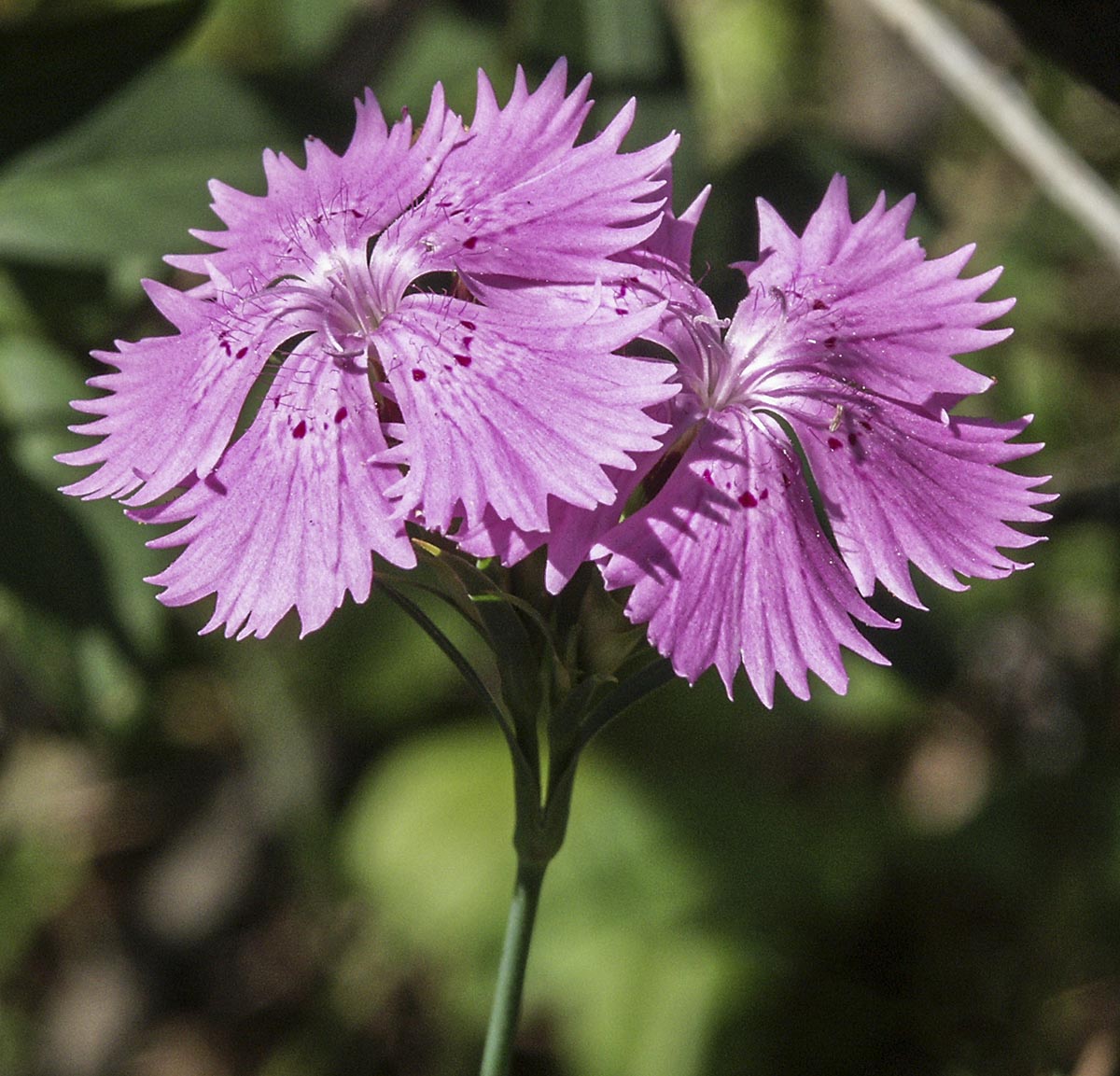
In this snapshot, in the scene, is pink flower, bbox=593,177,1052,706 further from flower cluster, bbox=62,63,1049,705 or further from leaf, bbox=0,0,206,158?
leaf, bbox=0,0,206,158

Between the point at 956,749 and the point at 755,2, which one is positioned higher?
the point at 755,2

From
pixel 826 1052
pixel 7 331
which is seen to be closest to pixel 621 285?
pixel 7 331

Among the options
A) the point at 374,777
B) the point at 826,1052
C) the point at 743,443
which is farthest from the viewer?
the point at 374,777

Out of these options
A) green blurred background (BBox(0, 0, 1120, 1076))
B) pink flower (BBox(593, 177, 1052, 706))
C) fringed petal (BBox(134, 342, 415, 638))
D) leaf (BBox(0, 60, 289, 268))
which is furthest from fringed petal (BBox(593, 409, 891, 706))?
leaf (BBox(0, 60, 289, 268))

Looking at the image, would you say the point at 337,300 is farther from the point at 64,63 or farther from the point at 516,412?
the point at 64,63

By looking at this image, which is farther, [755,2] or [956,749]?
[755,2]

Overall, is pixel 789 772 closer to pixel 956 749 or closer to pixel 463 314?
pixel 956 749
